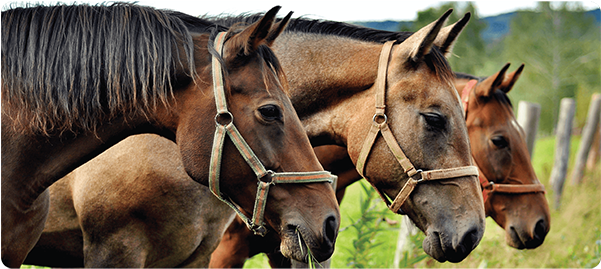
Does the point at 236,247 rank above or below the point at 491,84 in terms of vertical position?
below

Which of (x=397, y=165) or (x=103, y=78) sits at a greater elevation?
(x=103, y=78)

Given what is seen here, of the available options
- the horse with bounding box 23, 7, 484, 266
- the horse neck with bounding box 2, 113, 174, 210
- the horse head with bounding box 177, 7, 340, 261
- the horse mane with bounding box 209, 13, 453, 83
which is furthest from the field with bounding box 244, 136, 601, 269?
the horse neck with bounding box 2, 113, 174, 210

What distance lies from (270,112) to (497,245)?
4829 mm

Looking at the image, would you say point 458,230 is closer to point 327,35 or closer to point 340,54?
point 340,54

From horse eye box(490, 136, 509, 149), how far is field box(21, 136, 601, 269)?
1129 mm

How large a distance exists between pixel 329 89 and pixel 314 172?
1066mm

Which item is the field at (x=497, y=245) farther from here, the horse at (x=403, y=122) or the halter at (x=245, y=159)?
the halter at (x=245, y=159)

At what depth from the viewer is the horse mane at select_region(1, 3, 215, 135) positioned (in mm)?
1902

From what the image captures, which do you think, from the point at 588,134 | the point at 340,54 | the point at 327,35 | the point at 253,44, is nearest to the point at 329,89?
the point at 340,54

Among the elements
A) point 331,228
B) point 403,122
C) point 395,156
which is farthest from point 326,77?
point 331,228

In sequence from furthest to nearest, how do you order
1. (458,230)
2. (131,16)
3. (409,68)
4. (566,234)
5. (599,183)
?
(599,183) < (566,234) < (409,68) < (458,230) < (131,16)

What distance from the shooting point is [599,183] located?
353 inches

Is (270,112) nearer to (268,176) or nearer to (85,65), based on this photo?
(268,176)

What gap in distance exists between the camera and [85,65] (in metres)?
1.95
